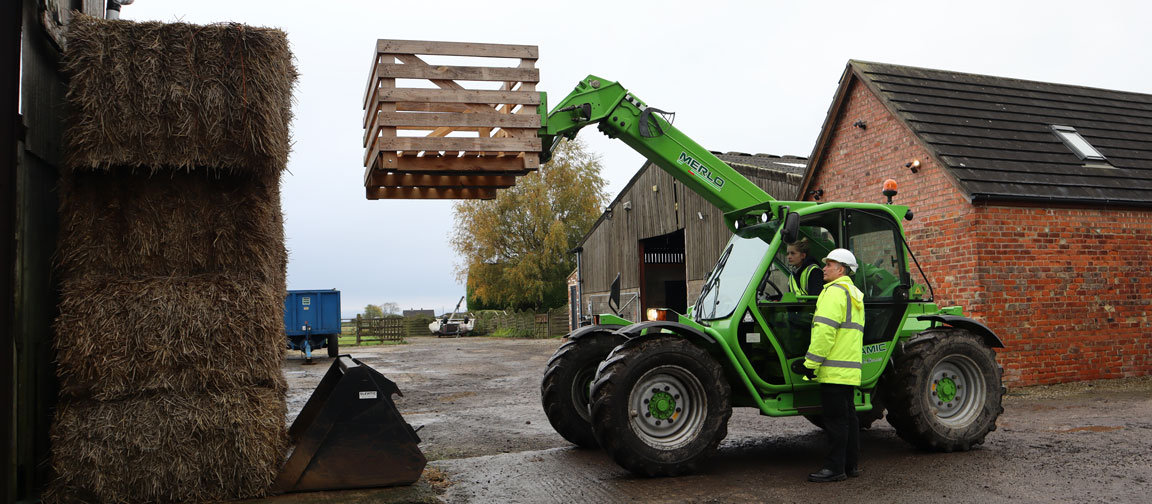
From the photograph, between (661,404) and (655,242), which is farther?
(655,242)

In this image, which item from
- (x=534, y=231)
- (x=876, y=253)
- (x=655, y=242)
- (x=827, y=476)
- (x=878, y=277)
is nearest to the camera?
(x=827, y=476)

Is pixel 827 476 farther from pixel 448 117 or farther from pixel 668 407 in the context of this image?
pixel 448 117

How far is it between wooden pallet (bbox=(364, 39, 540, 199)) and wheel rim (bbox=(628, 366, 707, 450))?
2119 mm

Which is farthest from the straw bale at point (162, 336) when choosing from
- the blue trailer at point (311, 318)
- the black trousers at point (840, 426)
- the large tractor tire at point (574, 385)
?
the blue trailer at point (311, 318)

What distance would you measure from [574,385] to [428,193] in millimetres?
2267

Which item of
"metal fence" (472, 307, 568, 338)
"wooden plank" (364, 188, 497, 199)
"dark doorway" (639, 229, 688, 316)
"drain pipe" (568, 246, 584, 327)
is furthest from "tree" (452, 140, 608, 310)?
"wooden plank" (364, 188, 497, 199)

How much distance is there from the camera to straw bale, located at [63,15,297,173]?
5.49 metres

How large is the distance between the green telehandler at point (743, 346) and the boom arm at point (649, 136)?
11mm

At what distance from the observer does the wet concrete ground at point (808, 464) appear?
5.83 meters

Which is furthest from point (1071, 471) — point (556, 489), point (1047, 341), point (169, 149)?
point (169, 149)

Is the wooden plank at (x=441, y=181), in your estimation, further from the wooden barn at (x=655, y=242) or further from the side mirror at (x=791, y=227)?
the wooden barn at (x=655, y=242)

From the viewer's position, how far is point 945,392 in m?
7.52

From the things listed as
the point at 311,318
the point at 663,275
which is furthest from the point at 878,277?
the point at 663,275

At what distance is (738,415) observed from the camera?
9.95 meters
